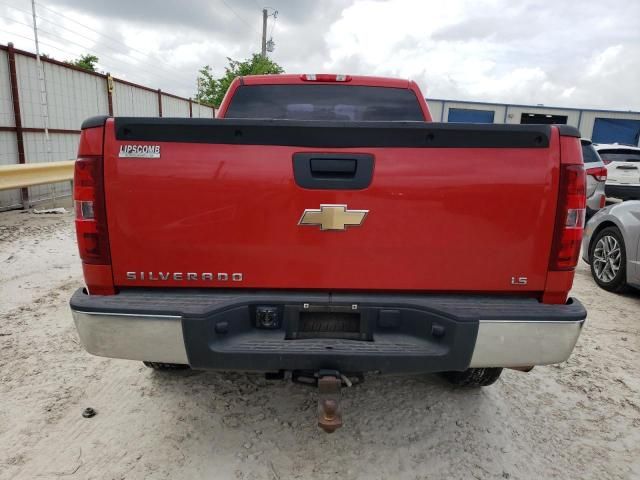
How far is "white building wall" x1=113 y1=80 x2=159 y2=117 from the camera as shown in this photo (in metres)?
13.0

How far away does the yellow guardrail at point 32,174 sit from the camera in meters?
7.70

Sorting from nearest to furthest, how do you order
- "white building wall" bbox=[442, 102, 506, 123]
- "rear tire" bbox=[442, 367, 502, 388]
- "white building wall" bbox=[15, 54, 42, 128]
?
"rear tire" bbox=[442, 367, 502, 388] → "white building wall" bbox=[15, 54, 42, 128] → "white building wall" bbox=[442, 102, 506, 123]

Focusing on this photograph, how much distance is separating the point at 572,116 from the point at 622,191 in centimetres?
2689

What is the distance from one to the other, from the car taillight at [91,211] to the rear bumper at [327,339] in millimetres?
220

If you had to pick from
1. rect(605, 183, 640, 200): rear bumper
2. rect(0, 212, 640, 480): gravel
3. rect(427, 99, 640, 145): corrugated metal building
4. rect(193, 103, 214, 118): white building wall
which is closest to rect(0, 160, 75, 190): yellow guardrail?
rect(0, 212, 640, 480): gravel

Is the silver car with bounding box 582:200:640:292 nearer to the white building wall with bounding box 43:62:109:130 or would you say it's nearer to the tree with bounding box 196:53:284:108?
the white building wall with bounding box 43:62:109:130

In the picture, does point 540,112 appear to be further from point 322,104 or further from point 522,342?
point 522,342

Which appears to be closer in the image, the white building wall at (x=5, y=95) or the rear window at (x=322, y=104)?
the rear window at (x=322, y=104)

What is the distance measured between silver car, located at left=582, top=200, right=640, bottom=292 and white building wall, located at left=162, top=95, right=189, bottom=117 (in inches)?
581

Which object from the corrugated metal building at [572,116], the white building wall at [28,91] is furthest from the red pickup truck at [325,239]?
the corrugated metal building at [572,116]

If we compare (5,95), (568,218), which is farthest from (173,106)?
(568,218)

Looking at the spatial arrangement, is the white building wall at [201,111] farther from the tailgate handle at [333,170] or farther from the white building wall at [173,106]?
the tailgate handle at [333,170]

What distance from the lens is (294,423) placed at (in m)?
2.78

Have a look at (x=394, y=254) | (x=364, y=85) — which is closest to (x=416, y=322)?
(x=394, y=254)
